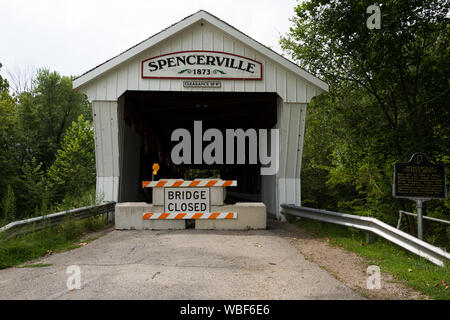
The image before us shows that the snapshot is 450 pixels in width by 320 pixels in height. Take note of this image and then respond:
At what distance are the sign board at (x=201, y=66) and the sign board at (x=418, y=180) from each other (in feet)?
19.3

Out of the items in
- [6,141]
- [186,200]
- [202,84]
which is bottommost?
[186,200]

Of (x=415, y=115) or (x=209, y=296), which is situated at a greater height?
(x=415, y=115)

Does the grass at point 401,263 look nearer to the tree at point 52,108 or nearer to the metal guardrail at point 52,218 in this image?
the metal guardrail at point 52,218

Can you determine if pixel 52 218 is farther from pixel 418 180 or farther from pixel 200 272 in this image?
pixel 418 180

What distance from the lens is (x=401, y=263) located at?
527 cm

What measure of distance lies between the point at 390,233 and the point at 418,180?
99 centimetres

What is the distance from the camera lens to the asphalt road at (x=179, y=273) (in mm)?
3812

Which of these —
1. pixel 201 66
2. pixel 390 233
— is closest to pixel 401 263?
pixel 390 233

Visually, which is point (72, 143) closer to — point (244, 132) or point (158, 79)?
point (244, 132)

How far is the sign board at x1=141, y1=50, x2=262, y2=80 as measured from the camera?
1084 centimetres

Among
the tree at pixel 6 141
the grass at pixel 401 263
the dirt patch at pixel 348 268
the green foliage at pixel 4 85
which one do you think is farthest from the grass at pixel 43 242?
the green foliage at pixel 4 85

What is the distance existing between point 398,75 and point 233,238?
615 cm

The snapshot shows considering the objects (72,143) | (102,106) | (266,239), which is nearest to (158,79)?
(102,106)

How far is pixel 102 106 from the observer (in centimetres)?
1082
